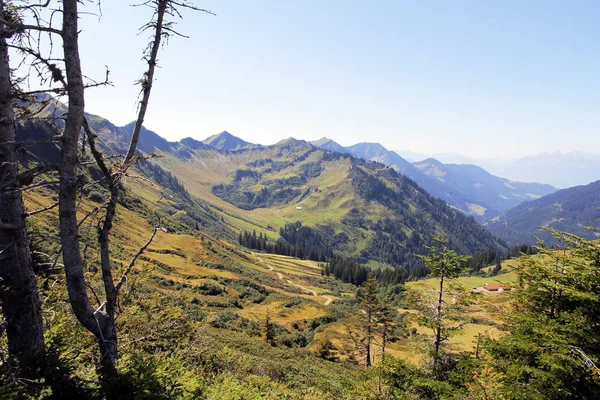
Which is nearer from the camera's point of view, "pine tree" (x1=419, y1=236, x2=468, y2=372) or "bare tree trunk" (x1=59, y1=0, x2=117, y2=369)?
"bare tree trunk" (x1=59, y1=0, x2=117, y2=369)

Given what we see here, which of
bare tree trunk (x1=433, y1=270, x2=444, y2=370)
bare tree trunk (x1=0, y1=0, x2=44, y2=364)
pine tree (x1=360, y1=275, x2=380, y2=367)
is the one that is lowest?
pine tree (x1=360, y1=275, x2=380, y2=367)

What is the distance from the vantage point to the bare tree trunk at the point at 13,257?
19.3ft

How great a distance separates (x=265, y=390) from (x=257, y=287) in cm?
5922

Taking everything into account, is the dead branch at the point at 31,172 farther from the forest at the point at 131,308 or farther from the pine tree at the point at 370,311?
the pine tree at the point at 370,311

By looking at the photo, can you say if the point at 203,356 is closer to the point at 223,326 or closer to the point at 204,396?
the point at 204,396

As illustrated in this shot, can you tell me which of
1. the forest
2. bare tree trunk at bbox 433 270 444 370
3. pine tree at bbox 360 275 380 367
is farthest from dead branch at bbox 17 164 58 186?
pine tree at bbox 360 275 380 367

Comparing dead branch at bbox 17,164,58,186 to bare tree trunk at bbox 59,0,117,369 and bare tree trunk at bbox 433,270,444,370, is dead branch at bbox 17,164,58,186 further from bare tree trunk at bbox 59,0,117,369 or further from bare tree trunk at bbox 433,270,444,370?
bare tree trunk at bbox 433,270,444,370

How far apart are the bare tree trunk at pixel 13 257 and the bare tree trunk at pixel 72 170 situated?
28.9 inches

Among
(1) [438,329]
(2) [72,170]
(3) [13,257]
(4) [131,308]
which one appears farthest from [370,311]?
(2) [72,170]

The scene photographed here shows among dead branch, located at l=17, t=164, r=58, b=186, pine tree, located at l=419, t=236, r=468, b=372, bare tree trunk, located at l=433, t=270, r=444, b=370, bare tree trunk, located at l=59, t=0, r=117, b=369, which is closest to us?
dead branch, located at l=17, t=164, r=58, b=186

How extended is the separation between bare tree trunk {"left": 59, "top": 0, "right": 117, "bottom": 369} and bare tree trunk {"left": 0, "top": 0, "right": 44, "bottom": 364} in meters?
0.74

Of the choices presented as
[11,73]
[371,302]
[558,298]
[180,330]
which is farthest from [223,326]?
[11,73]

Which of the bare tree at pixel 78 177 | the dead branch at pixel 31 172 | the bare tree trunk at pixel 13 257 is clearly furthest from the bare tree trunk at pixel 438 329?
the dead branch at pixel 31 172

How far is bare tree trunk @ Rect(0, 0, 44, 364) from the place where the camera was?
231 inches
